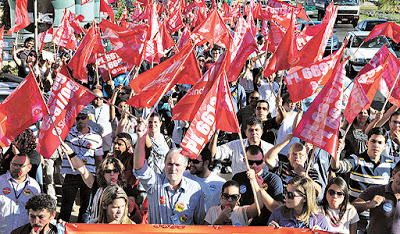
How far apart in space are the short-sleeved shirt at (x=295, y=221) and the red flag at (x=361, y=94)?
74.8 inches

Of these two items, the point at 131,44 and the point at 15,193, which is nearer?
the point at 15,193

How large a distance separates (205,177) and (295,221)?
5.20 feet

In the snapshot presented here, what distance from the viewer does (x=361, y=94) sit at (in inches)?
271

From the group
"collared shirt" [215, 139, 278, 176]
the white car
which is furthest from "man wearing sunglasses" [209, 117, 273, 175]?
the white car

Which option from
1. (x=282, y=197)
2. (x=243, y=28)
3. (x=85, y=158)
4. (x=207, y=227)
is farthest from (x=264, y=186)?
(x=243, y=28)

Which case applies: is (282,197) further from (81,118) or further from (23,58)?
(23,58)

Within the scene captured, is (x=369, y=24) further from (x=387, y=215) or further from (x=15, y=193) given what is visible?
(x=15, y=193)

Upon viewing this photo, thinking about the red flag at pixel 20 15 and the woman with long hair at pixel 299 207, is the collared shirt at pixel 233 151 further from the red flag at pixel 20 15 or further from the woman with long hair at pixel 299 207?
the red flag at pixel 20 15

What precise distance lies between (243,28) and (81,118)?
3215 mm

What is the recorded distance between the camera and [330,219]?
17.5 feet

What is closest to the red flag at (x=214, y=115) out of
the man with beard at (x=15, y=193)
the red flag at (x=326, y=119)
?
the red flag at (x=326, y=119)

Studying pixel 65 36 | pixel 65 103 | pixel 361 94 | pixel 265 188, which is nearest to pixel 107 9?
pixel 65 36

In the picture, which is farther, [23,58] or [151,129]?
[23,58]

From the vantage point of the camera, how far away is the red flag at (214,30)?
1161cm
